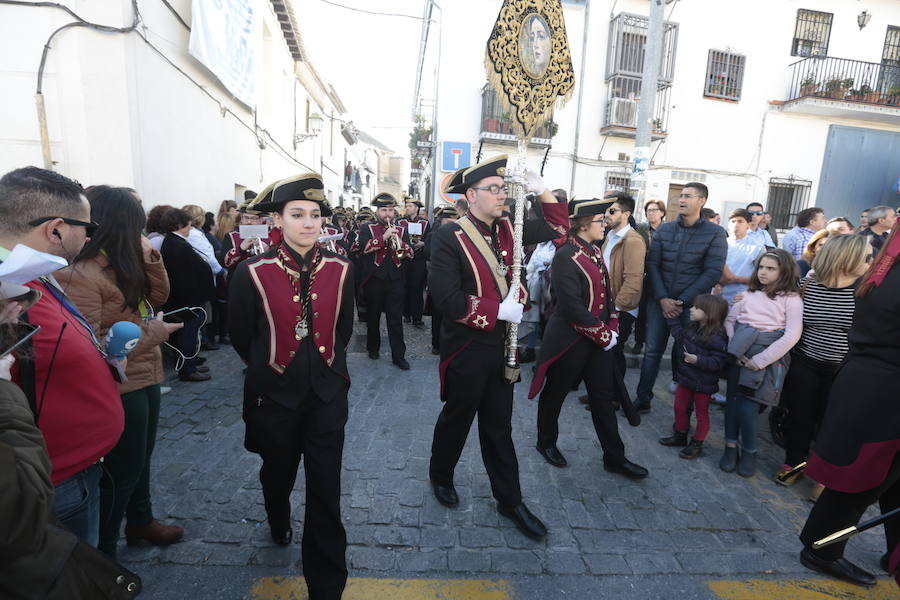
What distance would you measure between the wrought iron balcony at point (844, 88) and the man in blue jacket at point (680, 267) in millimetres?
12711

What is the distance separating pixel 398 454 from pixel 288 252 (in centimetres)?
210

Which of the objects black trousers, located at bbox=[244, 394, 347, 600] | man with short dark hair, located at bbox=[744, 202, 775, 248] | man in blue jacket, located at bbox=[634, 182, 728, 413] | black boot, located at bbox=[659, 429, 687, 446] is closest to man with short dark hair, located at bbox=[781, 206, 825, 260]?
man with short dark hair, located at bbox=[744, 202, 775, 248]

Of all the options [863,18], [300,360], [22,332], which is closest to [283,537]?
[300,360]

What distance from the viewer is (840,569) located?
2.68 metres

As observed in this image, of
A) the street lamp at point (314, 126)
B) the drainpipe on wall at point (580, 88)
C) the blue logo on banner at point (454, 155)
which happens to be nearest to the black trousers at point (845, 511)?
the blue logo on banner at point (454, 155)

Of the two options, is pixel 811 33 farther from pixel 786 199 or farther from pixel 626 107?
pixel 626 107

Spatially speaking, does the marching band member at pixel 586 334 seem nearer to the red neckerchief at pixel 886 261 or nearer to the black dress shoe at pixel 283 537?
the red neckerchief at pixel 886 261

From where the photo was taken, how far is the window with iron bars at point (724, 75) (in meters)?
14.1

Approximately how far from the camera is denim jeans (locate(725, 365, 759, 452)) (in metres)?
3.74

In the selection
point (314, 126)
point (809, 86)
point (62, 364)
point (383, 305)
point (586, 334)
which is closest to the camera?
point (62, 364)

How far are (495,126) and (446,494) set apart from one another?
1287 cm

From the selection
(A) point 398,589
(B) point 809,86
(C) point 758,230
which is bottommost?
(A) point 398,589

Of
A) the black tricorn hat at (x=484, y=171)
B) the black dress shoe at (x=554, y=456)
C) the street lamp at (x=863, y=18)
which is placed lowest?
the black dress shoe at (x=554, y=456)

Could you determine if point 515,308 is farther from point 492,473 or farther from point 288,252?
point 288,252
